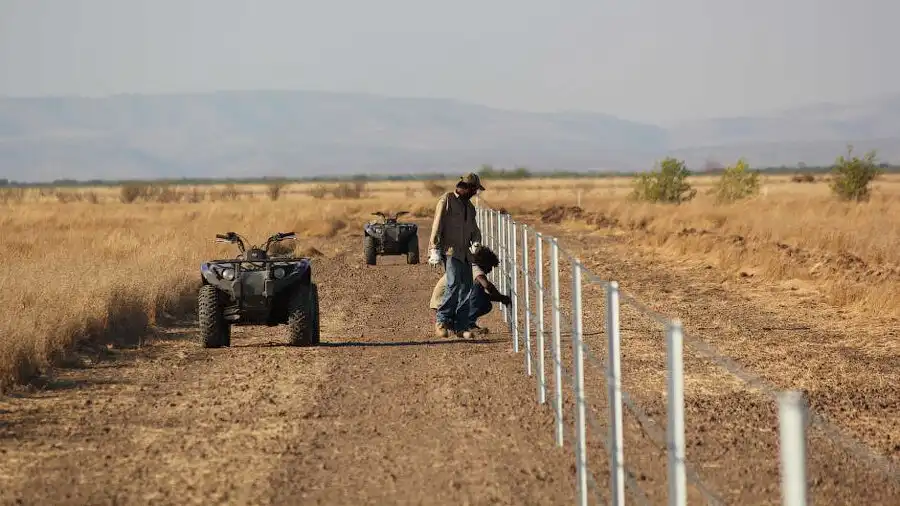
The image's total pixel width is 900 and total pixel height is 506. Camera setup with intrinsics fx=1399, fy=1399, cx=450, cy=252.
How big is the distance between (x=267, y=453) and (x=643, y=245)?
26.0 metres

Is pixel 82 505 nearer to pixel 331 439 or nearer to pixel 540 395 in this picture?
pixel 331 439

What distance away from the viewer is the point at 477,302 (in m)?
15.1

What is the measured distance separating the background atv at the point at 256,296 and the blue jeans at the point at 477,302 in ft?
5.48

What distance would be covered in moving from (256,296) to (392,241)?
14.9 meters

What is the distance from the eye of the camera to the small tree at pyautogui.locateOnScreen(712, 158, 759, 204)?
6019cm

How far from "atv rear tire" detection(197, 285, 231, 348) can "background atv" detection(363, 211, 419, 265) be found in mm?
14286

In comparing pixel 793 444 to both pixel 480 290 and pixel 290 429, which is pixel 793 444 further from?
pixel 480 290

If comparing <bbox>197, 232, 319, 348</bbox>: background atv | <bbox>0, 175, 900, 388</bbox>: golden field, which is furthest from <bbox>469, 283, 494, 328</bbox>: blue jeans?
<bbox>0, 175, 900, 388</bbox>: golden field

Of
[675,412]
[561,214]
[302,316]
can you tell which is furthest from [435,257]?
[561,214]

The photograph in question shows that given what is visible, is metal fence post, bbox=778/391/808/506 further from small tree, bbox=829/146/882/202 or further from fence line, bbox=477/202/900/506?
small tree, bbox=829/146/882/202

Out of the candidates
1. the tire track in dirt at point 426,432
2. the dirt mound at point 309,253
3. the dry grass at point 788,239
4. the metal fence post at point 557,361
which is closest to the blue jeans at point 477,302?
the tire track in dirt at point 426,432

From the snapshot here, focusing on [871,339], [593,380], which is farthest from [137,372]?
[871,339]

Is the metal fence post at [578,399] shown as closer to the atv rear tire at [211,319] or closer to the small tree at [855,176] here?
the atv rear tire at [211,319]

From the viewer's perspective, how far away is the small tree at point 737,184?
2370 inches
